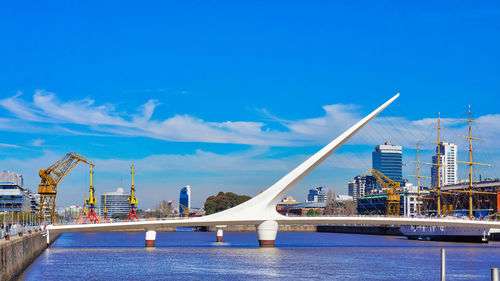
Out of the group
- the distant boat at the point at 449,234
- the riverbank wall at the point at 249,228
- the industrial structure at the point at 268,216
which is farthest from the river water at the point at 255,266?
the riverbank wall at the point at 249,228

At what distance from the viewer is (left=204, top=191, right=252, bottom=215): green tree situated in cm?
13188

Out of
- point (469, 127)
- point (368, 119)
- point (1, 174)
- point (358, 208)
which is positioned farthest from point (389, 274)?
point (358, 208)

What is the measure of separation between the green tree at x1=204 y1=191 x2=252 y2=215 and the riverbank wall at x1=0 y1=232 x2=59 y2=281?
90.6 metres

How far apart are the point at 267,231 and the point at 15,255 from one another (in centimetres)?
2264

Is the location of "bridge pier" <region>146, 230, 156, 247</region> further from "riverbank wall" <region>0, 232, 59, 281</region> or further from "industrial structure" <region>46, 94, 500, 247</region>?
"riverbank wall" <region>0, 232, 59, 281</region>

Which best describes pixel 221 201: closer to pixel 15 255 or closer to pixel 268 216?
pixel 268 216

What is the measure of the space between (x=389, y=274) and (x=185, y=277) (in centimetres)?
956

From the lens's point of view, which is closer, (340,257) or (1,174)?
(340,257)

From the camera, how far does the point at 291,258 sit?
3991cm

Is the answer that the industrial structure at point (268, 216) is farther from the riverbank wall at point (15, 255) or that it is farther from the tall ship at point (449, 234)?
the tall ship at point (449, 234)

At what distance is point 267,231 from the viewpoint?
48.8 metres

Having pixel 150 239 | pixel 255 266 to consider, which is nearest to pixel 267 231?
pixel 150 239

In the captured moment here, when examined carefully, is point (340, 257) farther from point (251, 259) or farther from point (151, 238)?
point (151, 238)

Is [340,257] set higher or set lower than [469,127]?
lower
